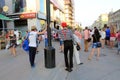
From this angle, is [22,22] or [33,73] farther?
[22,22]

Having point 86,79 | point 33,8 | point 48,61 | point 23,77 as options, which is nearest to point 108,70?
point 86,79

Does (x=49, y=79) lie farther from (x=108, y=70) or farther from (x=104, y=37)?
(x=104, y=37)

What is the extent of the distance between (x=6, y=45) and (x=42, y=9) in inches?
745

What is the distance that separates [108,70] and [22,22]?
2745 centimetres

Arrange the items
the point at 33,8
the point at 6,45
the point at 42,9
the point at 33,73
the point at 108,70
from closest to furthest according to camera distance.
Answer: the point at 33,73, the point at 108,70, the point at 6,45, the point at 33,8, the point at 42,9

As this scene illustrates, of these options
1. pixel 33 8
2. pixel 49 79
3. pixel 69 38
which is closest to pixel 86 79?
pixel 49 79

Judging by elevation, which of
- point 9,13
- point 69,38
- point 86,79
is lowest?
point 86,79

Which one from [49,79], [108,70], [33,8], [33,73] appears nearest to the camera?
[49,79]

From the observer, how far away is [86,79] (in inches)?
308

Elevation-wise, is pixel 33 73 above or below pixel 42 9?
below

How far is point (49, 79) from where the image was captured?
771cm

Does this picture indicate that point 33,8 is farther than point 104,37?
Yes

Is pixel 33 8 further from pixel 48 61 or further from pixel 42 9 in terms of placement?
pixel 48 61

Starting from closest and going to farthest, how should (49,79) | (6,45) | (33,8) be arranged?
(49,79), (6,45), (33,8)
